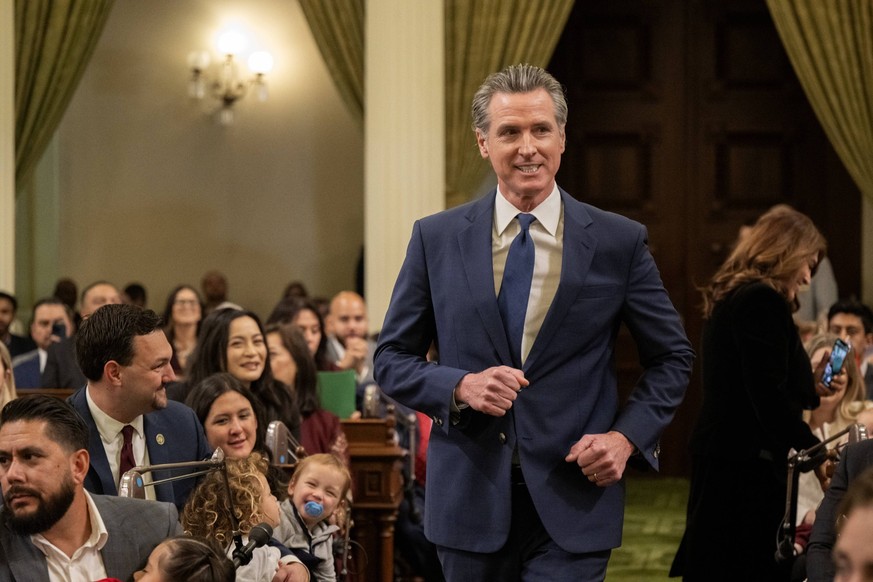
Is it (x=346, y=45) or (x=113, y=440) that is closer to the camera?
(x=113, y=440)

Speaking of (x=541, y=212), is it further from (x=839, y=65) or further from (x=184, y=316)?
(x=839, y=65)

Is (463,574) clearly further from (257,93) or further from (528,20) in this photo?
(257,93)

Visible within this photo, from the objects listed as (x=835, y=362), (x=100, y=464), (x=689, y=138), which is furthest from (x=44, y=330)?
(x=835, y=362)

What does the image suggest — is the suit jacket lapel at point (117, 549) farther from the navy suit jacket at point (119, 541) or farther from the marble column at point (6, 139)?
the marble column at point (6, 139)

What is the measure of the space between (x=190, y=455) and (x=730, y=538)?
195 cm

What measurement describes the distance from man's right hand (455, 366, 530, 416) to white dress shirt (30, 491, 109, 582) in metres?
0.98

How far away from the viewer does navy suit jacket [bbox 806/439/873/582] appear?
11.7 ft

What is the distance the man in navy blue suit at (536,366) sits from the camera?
3.05m

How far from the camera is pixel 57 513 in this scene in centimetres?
321

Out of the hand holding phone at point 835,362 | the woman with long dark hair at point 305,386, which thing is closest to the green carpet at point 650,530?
the woman with long dark hair at point 305,386

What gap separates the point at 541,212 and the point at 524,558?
2.52 ft

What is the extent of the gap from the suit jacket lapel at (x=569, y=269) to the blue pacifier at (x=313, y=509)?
6.28ft

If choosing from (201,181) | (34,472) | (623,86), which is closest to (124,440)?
(34,472)

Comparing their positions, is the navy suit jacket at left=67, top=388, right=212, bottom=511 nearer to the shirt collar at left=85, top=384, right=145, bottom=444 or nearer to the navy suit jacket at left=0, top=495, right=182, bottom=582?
the shirt collar at left=85, top=384, right=145, bottom=444
